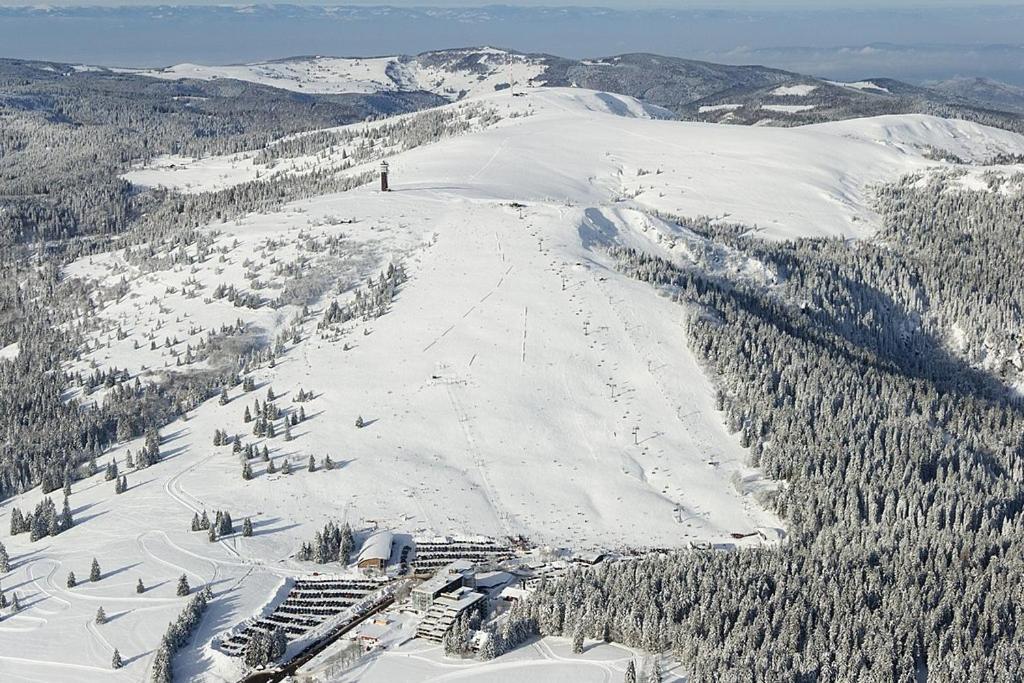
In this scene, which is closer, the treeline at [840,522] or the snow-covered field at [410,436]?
the treeline at [840,522]

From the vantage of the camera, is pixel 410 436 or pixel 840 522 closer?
pixel 840 522

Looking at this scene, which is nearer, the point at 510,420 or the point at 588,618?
the point at 588,618

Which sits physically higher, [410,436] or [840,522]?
[410,436]

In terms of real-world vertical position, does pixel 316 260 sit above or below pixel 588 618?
above

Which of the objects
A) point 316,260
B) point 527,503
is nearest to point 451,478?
point 527,503

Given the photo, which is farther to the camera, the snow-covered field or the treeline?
the snow-covered field

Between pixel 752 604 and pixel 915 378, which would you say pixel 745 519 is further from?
pixel 915 378

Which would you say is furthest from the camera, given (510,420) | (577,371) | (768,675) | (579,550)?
(577,371)

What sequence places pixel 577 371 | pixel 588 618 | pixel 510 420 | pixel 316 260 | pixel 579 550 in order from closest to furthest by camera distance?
pixel 588 618, pixel 579 550, pixel 510 420, pixel 577 371, pixel 316 260
